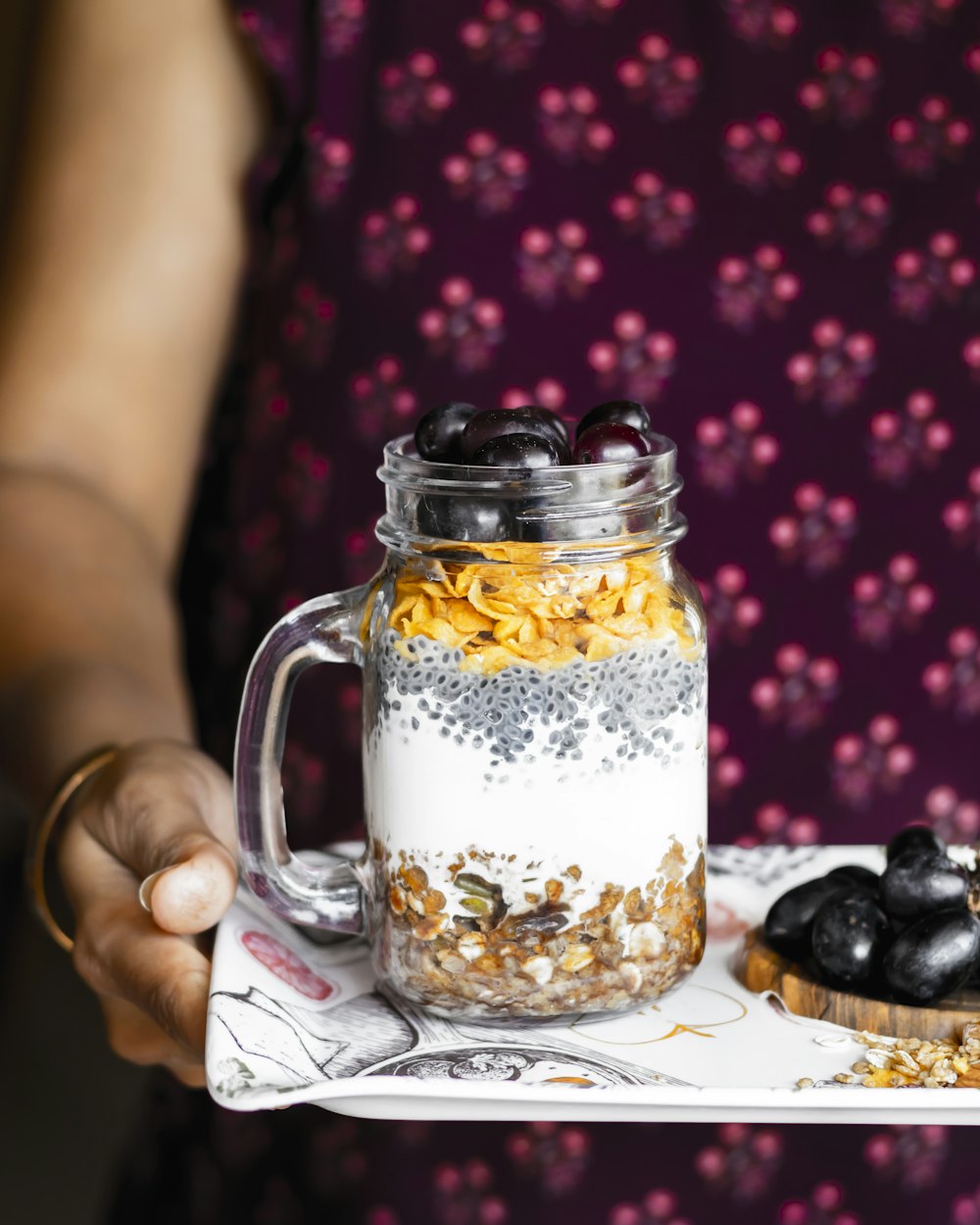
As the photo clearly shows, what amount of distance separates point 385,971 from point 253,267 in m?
0.54

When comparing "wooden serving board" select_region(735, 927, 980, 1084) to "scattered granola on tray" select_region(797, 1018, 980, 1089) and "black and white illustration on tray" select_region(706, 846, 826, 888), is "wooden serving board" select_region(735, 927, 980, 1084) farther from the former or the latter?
"black and white illustration on tray" select_region(706, 846, 826, 888)

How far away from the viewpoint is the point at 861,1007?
61cm

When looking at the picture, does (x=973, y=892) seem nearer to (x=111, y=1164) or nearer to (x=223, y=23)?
(x=223, y=23)

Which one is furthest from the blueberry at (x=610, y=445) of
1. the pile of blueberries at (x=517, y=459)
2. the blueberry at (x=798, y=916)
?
the blueberry at (x=798, y=916)

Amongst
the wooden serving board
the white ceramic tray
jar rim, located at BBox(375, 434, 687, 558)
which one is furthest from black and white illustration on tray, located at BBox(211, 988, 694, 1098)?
jar rim, located at BBox(375, 434, 687, 558)

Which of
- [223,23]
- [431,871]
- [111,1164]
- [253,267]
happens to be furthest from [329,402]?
[111,1164]

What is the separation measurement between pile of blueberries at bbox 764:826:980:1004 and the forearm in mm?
380

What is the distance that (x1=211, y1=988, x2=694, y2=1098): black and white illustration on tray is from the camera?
529 mm

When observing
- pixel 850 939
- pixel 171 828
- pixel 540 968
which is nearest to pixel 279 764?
pixel 171 828

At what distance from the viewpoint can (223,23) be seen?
3.07 ft

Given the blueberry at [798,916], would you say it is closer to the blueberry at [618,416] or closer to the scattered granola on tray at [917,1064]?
the scattered granola on tray at [917,1064]

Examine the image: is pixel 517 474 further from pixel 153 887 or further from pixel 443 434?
pixel 153 887

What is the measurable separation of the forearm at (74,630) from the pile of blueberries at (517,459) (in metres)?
0.31

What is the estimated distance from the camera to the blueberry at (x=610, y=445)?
0.58m
